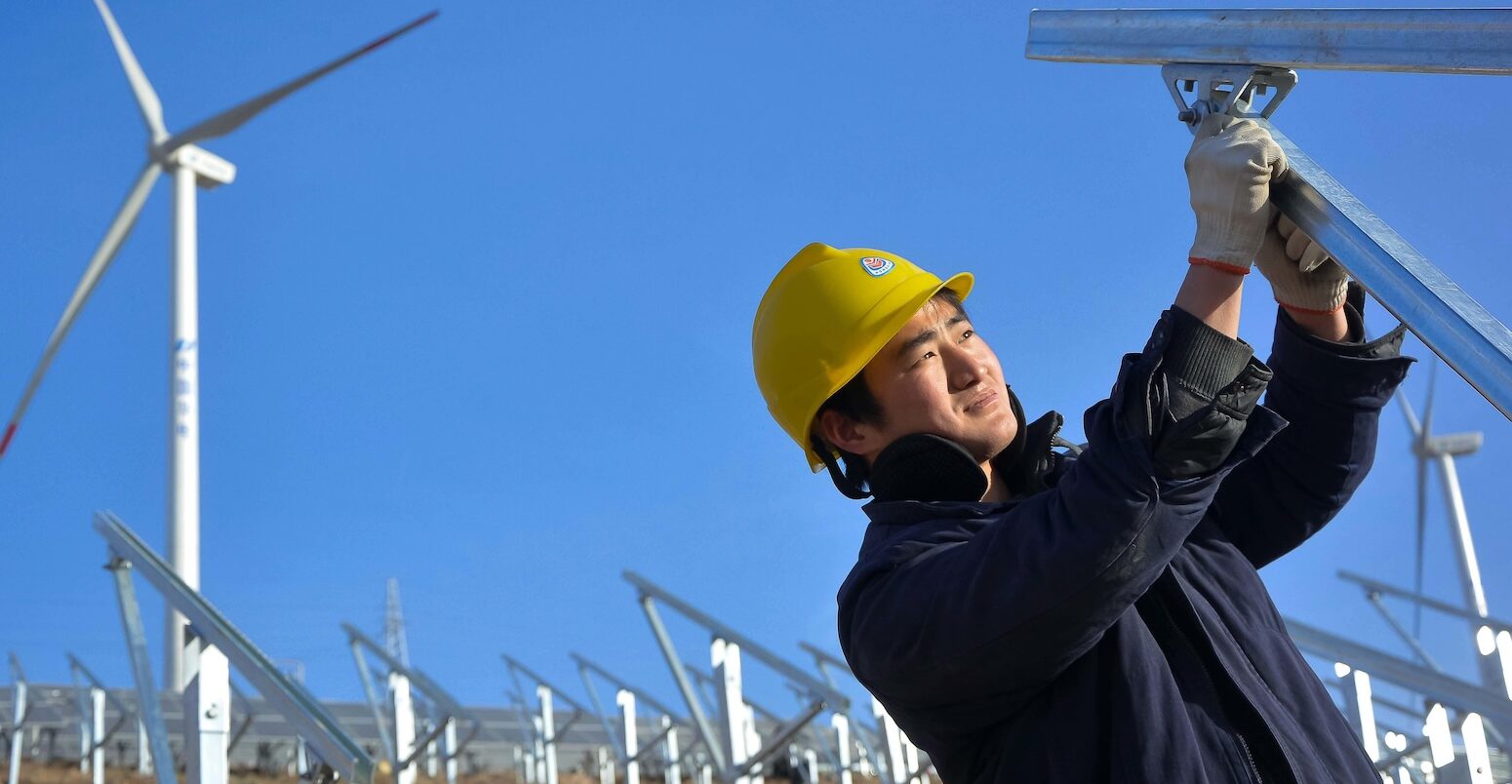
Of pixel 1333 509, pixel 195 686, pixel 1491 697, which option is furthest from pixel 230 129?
pixel 1333 509

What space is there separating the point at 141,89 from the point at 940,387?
22500 mm

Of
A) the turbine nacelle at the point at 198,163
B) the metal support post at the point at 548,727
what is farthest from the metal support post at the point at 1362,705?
the turbine nacelle at the point at 198,163

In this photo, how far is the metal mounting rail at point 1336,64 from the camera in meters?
1.84

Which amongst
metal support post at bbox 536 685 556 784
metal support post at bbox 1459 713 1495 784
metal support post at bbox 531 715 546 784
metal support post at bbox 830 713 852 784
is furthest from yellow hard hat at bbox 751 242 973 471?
metal support post at bbox 531 715 546 784

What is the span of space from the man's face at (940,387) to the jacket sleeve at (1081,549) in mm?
381

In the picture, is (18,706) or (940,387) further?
(18,706)

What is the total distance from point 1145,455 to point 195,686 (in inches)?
169

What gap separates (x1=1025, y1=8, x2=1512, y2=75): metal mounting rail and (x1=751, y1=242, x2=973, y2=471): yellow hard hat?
53cm

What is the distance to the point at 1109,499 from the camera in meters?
2.13

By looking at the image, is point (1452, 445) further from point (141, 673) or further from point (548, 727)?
point (141, 673)

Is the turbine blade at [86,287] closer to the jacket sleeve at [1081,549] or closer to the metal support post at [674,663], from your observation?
the metal support post at [674,663]

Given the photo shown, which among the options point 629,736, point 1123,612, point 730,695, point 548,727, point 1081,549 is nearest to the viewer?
point 1081,549

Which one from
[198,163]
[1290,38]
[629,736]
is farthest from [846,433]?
[198,163]

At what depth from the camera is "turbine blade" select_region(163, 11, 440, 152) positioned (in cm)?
2156
